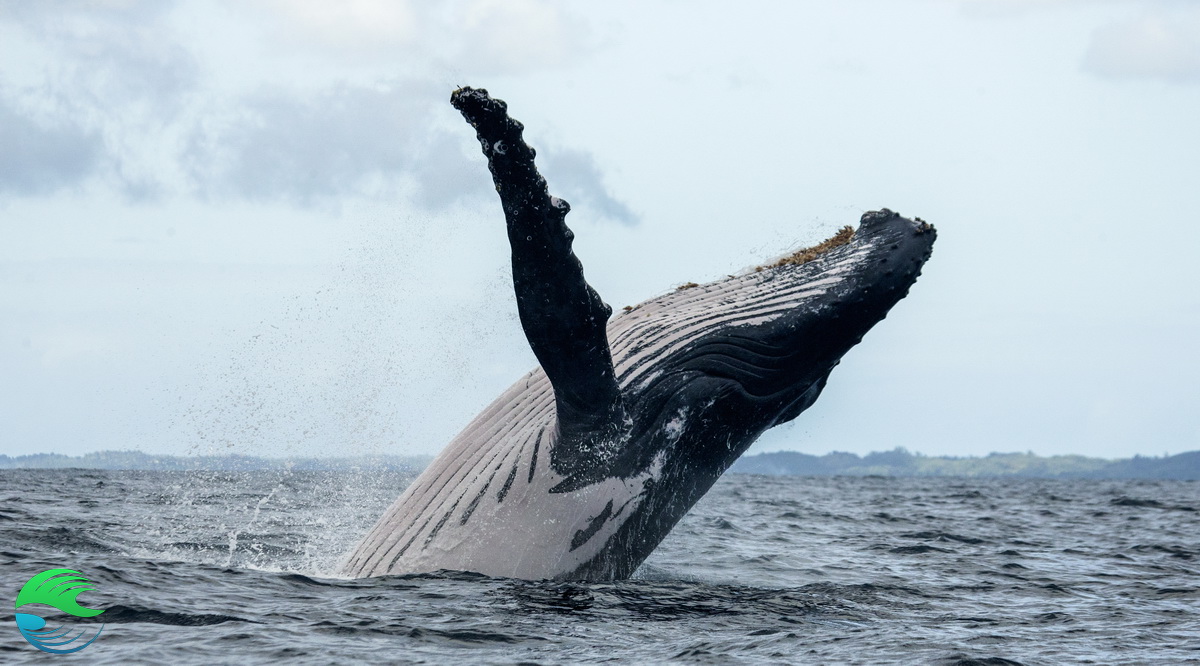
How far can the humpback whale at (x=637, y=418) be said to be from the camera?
21.9 ft

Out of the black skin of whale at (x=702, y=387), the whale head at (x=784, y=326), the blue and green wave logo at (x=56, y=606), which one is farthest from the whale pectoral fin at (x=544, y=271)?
the blue and green wave logo at (x=56, y=606)

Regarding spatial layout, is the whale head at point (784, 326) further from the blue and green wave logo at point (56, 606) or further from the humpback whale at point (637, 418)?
the blue and green wave logo at point (56, 606)

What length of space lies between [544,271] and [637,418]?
1.63 m

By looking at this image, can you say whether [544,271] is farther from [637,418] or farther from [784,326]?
[784,326]

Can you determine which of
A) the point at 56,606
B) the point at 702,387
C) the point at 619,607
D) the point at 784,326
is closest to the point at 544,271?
the point at 702,387

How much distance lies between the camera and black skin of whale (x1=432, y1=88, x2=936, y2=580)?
6336mm

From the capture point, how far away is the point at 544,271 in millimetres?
5605

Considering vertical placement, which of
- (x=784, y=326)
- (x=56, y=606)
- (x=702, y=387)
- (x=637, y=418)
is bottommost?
(x=56, y=606)

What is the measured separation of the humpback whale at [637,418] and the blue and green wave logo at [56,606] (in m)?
1.62

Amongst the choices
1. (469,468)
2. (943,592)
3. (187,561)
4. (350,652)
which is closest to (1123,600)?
(943,592)

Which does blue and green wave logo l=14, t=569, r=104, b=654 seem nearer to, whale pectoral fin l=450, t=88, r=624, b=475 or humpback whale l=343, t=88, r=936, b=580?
humpback whale l=343, t=88, r=936, b=580

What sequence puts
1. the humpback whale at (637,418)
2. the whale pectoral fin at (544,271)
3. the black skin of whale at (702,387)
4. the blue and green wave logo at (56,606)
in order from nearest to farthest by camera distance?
the whale pectoral fin at (544,271), the blue and green wave logo at (56,606), the black skin of whale at (702,387), the humpback whale at (637,418)

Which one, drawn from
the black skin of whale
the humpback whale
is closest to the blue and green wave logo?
the humpback whale

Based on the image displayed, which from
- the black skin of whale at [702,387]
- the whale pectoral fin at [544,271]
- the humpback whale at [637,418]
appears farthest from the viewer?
the humpback whale at [637,418]
